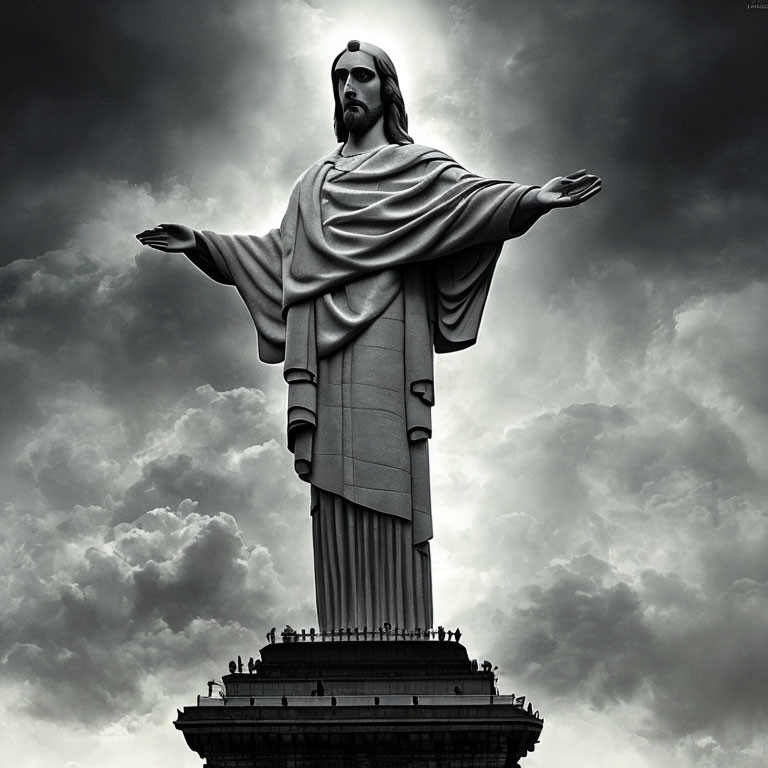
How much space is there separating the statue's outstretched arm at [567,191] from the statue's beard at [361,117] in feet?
11.5

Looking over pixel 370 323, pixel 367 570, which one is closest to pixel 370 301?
pixel 370 323

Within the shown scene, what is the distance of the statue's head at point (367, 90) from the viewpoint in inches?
1164

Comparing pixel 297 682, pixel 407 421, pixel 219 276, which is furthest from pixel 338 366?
pixel 297 682

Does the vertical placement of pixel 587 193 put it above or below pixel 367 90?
below

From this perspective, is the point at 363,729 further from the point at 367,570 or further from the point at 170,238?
the point at 170,238

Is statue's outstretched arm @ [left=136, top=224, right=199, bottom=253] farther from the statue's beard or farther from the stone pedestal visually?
the stone pedestal

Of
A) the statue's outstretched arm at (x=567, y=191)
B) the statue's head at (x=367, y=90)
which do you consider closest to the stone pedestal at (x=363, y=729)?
the statue's outstretched arm at (x=567, y=191)

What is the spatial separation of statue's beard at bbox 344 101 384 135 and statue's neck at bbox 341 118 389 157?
0.07m

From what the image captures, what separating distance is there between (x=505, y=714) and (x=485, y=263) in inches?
310

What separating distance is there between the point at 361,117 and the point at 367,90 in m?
0.46

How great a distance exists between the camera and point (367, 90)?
29578mm

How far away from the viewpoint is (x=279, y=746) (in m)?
24.7

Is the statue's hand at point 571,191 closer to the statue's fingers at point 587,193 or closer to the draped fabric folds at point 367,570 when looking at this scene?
the statue's fingers at point 587,193

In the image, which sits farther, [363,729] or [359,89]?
[359,89]
